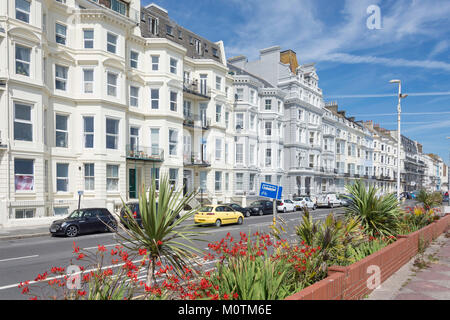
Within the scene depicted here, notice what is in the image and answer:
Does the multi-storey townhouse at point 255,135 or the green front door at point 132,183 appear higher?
the multi-storey townhouse at point 255,135

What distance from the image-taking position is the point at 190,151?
31.5 metres

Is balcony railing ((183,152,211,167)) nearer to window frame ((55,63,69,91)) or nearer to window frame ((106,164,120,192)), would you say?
window frame ((106,164,120,192))

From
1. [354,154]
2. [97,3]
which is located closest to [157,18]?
[97,3]

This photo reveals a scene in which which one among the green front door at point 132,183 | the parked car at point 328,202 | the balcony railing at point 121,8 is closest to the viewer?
the balcony railing at point 121,8

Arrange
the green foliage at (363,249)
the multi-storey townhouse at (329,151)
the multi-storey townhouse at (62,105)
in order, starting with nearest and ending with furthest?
the green foliage at (363,249), the multi-storey townhouse at (62,105), the multi-storey townhouse at (329,151)

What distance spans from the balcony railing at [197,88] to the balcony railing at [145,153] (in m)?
6.70

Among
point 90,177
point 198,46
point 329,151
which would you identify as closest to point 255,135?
point 198,46

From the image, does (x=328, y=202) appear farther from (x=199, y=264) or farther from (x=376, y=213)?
(x=199, y=264)

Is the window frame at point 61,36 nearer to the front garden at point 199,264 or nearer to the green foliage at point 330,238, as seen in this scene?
the front garden at point 199,264

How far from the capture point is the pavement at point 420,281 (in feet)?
21.4

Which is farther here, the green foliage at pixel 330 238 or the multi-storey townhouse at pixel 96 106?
the multi-storey townhouse at pixel 96 106

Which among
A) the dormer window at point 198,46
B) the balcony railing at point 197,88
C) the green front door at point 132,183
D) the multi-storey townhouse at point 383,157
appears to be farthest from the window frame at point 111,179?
the multi-storey townhouse at point 383,157

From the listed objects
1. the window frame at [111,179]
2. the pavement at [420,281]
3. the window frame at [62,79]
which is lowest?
the pavement at [420,281]

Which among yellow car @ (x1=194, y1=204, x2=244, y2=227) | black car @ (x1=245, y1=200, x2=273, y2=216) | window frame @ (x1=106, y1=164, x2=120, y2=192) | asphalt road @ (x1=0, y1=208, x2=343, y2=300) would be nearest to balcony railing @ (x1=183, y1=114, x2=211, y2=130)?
window frame @ (x1=106, y1=164, x2=120, y2=192)
